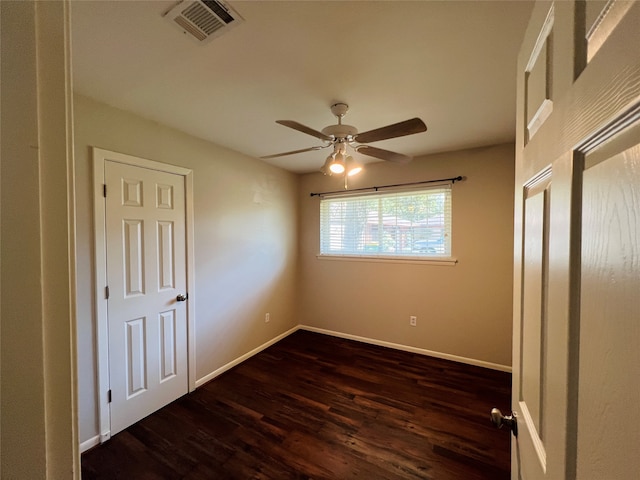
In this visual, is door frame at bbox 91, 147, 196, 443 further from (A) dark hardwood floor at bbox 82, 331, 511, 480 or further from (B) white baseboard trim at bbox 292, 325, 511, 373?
(B) white baseboard trim at bbox 292, 325, 511, 373

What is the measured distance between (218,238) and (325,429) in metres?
1.95

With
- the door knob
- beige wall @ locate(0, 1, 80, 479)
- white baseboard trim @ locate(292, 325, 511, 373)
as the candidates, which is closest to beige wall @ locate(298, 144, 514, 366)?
white baseboard trim @ locate(292, 325, 511, 373)

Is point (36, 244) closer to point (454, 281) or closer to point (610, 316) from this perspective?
point (610, 316)

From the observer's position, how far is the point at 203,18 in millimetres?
1142

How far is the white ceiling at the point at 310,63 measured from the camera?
1121mm

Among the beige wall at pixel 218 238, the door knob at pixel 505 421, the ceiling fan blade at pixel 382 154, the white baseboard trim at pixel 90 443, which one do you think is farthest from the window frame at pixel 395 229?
the white baseboard trim at pixel 90 443

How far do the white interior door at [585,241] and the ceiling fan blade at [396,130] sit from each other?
0.81 meters

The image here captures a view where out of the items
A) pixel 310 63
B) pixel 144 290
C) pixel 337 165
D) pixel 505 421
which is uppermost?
pixel 310 63

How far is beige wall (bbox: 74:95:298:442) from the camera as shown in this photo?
5.73 ft

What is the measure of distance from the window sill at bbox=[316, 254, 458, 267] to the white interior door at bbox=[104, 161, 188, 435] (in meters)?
1.93

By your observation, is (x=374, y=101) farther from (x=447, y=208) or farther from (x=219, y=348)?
(x=219, y=348)

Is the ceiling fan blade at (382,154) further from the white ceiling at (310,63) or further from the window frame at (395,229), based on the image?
the window frame at (395,229)

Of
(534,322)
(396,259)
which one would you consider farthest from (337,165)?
(396,259)

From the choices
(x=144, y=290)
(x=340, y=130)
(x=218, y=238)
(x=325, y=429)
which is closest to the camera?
(x=340, y=130)
